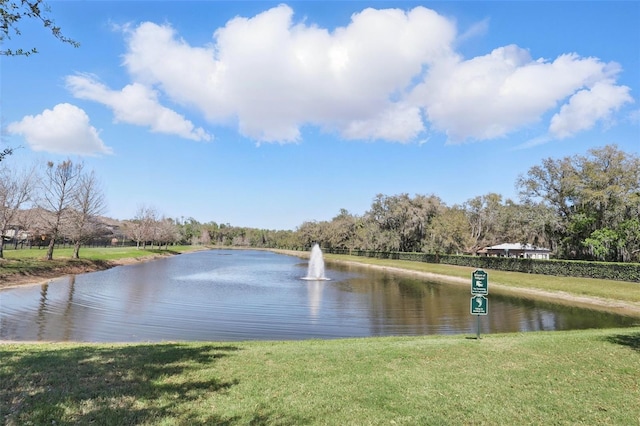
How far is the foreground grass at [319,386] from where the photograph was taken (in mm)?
4703

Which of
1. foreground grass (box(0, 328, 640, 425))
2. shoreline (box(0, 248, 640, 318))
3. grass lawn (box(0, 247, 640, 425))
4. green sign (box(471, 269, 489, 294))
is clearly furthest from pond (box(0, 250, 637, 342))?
foreground grass (box(0, 328, 640, 425))

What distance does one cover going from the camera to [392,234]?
67.6 m

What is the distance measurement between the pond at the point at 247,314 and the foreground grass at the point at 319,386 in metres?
5.64

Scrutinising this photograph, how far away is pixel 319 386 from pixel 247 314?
1183 cm

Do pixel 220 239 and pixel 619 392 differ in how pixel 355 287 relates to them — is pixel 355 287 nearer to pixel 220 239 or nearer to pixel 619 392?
pixel 619 392

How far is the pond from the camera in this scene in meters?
13.3

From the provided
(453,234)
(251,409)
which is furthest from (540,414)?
(453,234)

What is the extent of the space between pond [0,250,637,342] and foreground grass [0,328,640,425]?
5636 millimetres

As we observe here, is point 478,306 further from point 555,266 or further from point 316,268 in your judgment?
point 555,266

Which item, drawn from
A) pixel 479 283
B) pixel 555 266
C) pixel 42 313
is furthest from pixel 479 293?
pixel 555 266

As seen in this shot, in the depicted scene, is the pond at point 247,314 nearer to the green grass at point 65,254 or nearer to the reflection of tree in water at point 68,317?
the reflection of tree in water at point 68,317

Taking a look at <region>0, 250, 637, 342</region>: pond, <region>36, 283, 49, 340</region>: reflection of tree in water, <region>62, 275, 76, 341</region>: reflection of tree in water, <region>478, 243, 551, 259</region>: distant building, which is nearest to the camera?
<region>62, 275, 76, 341</region>: reflection of tree in water

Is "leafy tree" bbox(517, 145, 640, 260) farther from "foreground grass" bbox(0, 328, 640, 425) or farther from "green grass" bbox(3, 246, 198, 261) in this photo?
"green grass" bbox(3, 246, 198, 261)

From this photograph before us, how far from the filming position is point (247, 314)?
55.7ft
